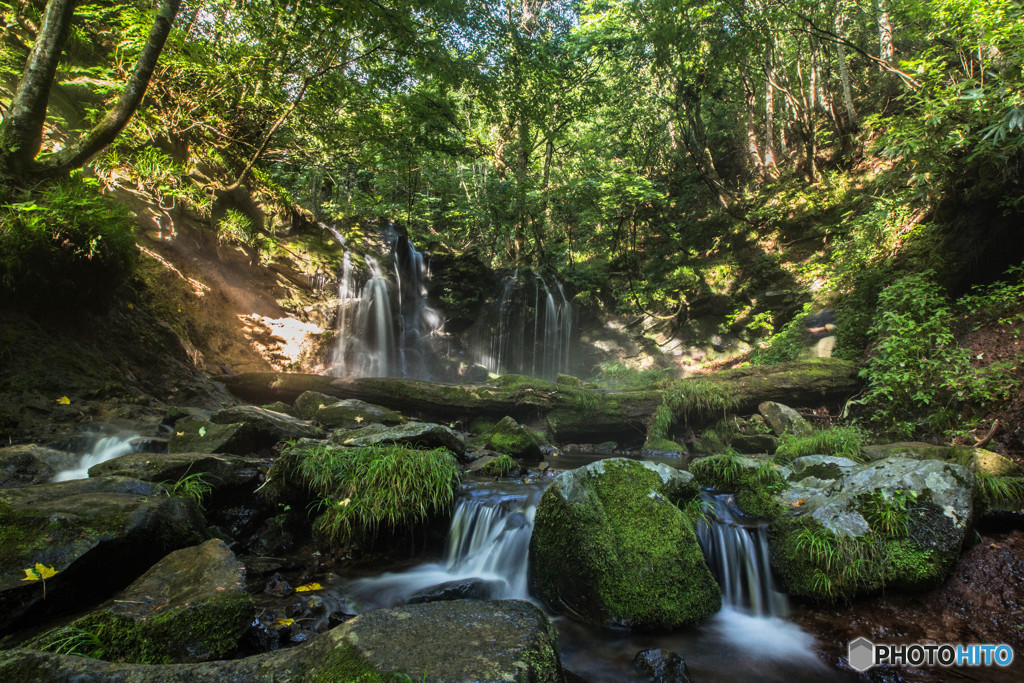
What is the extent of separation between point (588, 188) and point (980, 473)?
1198 centimetres

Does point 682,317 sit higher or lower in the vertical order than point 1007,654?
higher

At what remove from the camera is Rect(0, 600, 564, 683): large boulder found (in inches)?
62.8

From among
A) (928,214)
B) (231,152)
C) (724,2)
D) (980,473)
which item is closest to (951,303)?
(928,214)

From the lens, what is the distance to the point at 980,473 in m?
4.32

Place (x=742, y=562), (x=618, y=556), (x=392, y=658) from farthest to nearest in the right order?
(x=742, y=562), (x=618, y=556), (x=392, y=658)

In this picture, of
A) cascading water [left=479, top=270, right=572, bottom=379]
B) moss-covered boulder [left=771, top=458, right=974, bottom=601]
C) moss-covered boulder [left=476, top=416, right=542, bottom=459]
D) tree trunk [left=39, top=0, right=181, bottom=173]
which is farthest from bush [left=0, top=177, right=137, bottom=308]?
cascading water [left=479, top=270, right=572, bottom=379]

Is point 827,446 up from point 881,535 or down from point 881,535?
up

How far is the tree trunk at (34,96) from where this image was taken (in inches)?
222

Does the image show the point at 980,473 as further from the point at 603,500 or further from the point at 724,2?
the point at 724,2

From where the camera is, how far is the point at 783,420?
323 inches

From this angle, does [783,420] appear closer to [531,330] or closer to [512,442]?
[512,442]

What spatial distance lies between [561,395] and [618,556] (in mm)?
6701

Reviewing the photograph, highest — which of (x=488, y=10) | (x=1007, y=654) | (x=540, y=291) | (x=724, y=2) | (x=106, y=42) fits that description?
(x=724, y=2)

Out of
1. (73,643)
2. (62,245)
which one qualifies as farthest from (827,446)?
(62,245)
